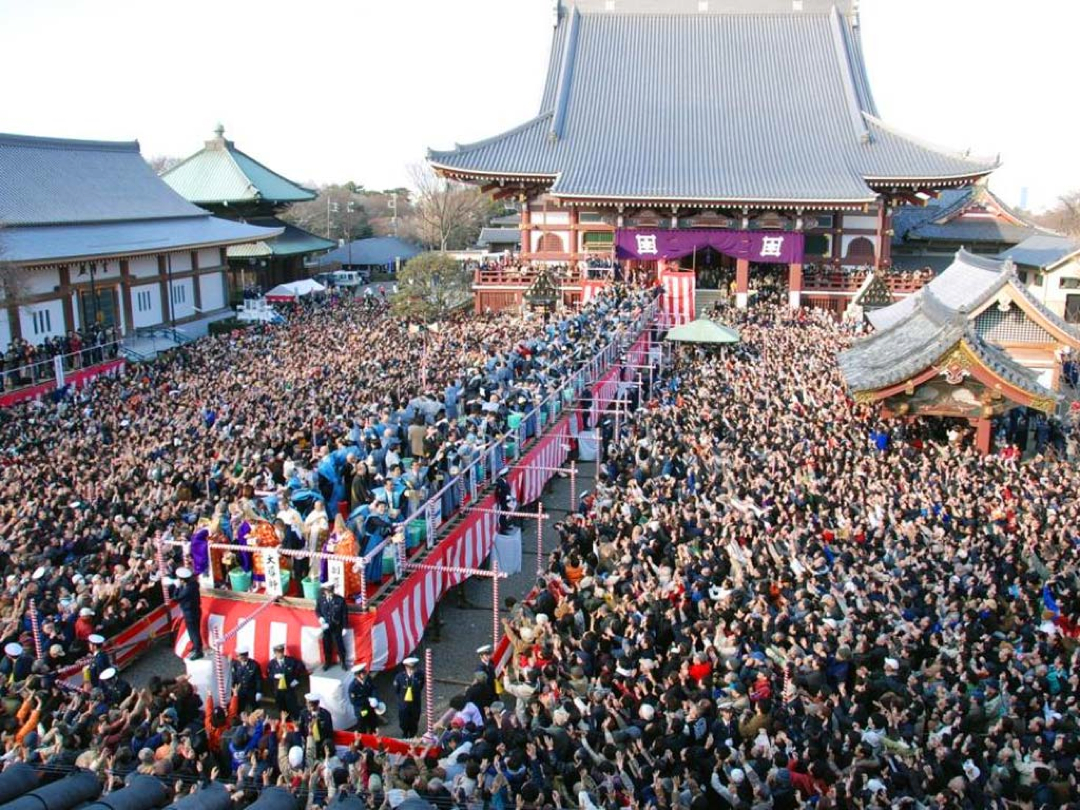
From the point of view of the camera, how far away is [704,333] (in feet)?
82.6

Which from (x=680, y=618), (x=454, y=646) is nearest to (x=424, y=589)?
(x=454, y=646)

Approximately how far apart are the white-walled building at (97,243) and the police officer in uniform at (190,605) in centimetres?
1742

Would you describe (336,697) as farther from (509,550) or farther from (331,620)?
(509,550)

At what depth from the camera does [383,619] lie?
1005cm

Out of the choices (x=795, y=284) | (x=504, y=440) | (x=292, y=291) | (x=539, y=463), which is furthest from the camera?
(x=292, y=291)

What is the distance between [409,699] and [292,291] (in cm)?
3728

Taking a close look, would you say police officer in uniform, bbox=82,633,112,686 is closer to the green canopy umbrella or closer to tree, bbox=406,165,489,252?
the green canopy umbrella

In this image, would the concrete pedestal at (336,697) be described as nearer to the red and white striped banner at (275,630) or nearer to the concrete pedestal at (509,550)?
the red and white striped banner at (275,630)

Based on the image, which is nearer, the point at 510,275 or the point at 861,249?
the point at 510,275

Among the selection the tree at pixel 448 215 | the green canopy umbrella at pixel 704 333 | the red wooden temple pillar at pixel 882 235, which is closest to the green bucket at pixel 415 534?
the green canopy umbrella at pixel 704 333

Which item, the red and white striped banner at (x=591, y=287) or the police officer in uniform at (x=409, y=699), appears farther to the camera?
the red and white striped banner at (x=591, y=287)

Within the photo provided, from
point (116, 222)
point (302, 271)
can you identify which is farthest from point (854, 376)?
point (302, 271)

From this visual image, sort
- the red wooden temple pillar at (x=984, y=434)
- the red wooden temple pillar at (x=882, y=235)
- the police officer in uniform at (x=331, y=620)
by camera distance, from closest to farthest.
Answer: the police officer in uniform at (x=331, y=620)
the red wooden temple pillar at (x=984, y=434)
the red wooden temple pillar at (x=882, y=235)

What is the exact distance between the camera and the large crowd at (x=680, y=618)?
7250 millimetres
